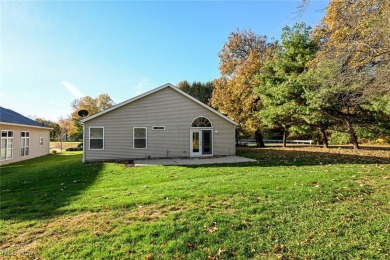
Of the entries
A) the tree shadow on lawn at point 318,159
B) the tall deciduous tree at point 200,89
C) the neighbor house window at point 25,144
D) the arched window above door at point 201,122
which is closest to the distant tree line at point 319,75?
the tree shadow on lawn at point 318,159

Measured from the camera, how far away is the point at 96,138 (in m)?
15.7

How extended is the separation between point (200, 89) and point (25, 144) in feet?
90.1

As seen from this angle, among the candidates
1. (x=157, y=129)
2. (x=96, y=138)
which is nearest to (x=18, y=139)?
(x=96, y=138)

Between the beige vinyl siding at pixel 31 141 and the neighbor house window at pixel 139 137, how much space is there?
981 cm

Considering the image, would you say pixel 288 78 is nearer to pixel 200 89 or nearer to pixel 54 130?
pixel 200 89

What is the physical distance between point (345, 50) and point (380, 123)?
15504 millimetres

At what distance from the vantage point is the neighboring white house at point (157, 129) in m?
15.7

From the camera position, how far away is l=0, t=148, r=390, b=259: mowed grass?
3.40m

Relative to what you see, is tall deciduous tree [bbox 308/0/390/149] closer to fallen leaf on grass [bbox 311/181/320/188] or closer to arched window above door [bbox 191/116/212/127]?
fallen leaf on grass [bbox 311/181/320/188]

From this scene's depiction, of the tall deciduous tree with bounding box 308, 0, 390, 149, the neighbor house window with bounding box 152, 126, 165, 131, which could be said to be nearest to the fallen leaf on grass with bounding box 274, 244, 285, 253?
the tall deciduous tree with bounding box 308, 0, 390, 149

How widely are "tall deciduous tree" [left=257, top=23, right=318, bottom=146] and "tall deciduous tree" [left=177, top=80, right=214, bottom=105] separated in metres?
20.4

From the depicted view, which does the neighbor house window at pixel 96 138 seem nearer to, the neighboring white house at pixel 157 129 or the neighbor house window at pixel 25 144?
the neighboring white house at pixel 157 129

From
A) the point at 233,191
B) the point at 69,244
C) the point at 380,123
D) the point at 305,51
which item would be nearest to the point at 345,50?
the point at 233,191

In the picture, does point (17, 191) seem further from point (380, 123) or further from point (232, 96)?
point (380, 123)
